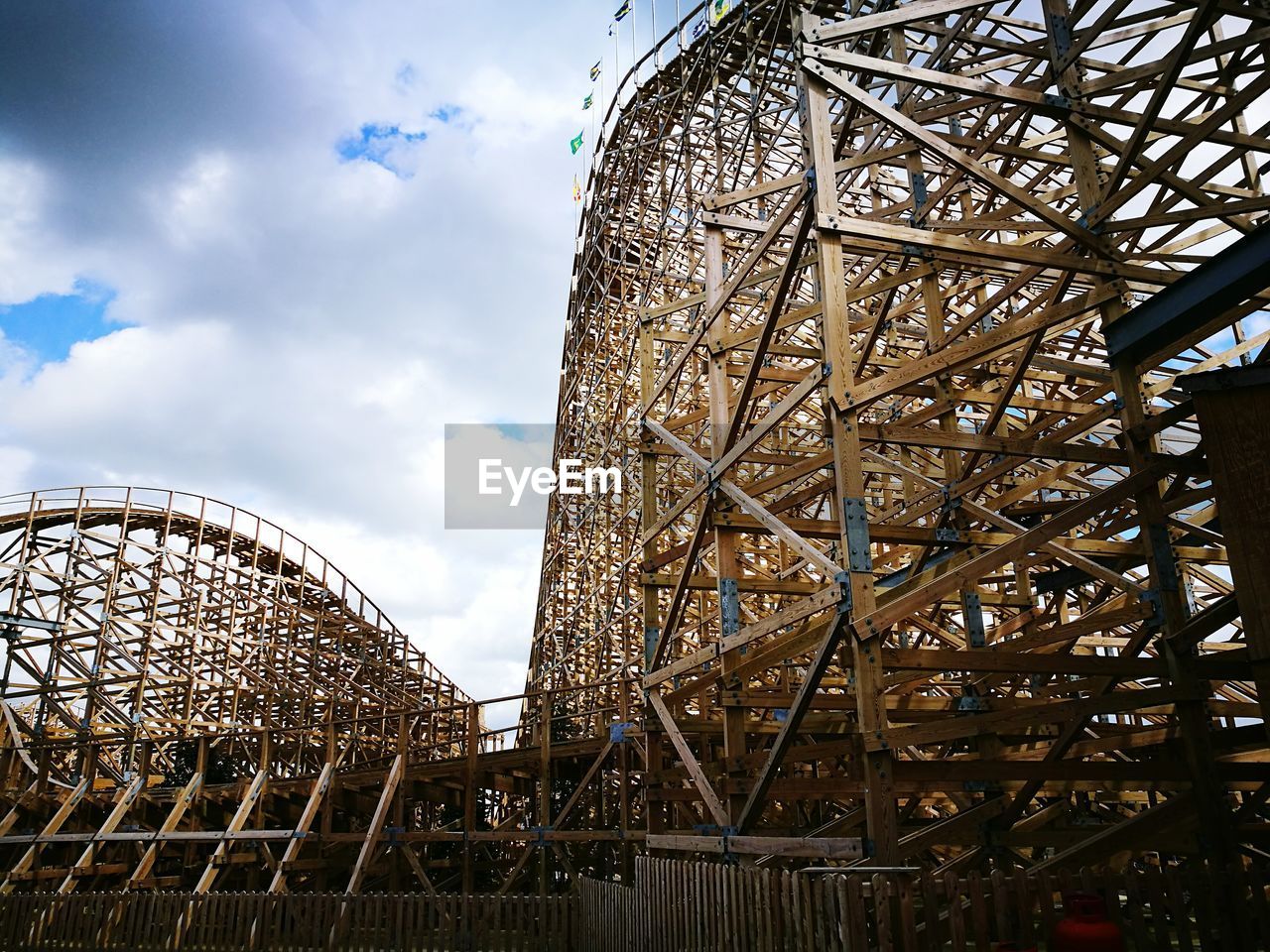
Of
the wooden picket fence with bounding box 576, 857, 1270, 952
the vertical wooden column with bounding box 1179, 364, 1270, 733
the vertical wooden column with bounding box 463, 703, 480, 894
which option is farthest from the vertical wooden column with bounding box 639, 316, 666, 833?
the vertical wooden column with bounding box 1179, 364, 1270, 733

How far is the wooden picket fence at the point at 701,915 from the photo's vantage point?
172 inches

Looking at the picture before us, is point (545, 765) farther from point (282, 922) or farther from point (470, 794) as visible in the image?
point (282, 922)

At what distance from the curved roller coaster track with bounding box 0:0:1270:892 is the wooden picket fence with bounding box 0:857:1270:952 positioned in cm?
56

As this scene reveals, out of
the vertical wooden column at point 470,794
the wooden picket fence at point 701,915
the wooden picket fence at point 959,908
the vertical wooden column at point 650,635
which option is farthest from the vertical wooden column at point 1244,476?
the vertical wooden column at point 470,794

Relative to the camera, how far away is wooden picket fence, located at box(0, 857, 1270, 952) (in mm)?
4375

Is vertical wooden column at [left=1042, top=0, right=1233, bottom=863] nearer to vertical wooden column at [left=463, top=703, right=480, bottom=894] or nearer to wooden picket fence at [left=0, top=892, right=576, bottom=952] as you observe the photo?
wooden picket fence at [left=0, top=892, right=576, bottom=952]

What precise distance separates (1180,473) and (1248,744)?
182 cm

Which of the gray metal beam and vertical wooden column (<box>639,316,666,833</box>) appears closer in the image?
the gray metal beam

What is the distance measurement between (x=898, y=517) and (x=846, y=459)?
2857 millimetres

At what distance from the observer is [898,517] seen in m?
8.55

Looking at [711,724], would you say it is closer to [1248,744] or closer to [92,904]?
[1248,744]

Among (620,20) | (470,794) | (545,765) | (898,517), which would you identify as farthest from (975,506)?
(620,20)

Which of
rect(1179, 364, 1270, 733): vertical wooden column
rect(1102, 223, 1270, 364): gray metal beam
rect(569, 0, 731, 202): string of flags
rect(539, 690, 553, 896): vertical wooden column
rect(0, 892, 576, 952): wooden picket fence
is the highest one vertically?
rect(569, 0, 731, 202): string of flags

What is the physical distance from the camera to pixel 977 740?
713 centimetres
